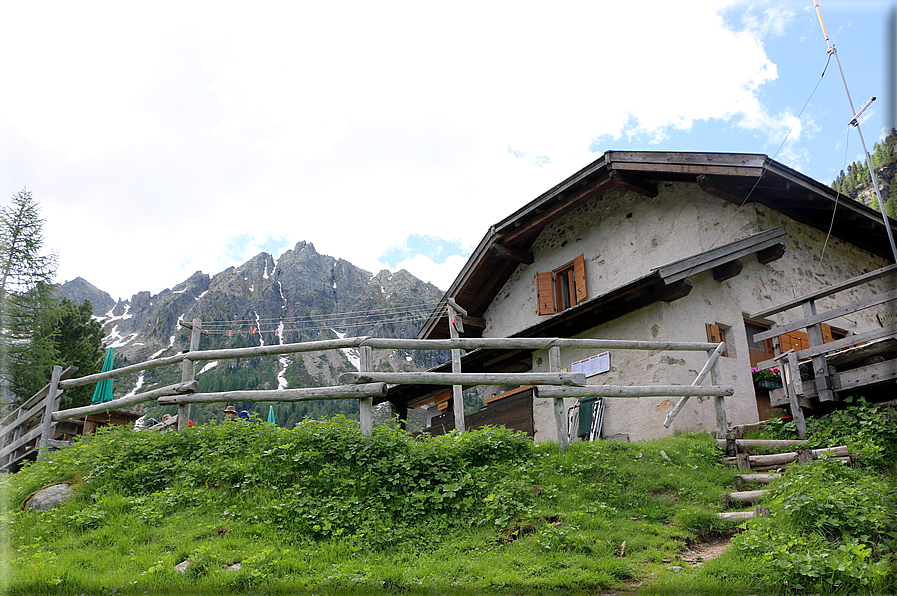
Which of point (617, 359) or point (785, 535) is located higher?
point (617, 359)

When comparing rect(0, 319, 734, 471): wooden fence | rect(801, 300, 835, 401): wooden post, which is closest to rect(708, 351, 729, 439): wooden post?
rect(0, 319, 734, 471): wooden fence

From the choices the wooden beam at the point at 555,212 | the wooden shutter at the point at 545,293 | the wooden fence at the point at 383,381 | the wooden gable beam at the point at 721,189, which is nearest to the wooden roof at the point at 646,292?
the wooden gable beam at the point at 721,189

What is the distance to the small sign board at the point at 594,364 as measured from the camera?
38.2 feet

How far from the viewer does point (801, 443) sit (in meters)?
7.52

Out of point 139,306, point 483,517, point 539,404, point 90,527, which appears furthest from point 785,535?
point 139,306

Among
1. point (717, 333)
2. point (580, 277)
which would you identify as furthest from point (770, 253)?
point (580, 277)

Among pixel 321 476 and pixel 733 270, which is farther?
pixel 733 270

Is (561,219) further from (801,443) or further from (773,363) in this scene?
(801,443)

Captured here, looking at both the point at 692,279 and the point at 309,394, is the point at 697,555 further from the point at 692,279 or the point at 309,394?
the point at 692,279

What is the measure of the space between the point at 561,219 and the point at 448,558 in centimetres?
1138

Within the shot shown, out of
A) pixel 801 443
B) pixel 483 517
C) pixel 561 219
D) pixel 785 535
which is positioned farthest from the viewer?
pixel 561 219

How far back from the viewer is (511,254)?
50.9ft

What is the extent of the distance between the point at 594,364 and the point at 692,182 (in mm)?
4435

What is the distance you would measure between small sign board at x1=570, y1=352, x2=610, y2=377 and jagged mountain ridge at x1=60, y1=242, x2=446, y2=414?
78827mm
